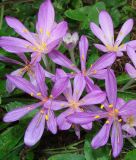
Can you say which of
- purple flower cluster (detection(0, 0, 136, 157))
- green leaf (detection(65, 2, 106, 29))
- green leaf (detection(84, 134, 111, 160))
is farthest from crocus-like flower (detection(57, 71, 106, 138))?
green leaf (detection(65, 2, 106, 29))

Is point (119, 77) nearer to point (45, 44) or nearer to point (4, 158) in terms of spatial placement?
point (45, 44)

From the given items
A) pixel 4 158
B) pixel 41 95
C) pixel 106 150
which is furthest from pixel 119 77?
pixel 4 158

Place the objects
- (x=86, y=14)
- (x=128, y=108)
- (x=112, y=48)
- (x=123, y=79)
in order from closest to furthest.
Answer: (x=128, y=108) → (x=112, y=48) → (x=123, y=79) → (x=86, y=14)

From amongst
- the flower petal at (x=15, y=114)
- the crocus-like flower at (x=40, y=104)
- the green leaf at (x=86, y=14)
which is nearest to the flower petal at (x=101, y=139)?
the crocus-like flower at (x=40, y=104)

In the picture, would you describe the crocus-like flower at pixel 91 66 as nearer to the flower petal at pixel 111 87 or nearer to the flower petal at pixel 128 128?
the flower petal at pixel 111 87

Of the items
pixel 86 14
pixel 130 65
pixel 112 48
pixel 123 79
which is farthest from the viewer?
pixel 86 14

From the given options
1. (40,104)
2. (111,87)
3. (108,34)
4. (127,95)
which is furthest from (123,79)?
(40,104)

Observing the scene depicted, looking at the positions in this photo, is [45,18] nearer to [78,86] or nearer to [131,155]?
[78,86]

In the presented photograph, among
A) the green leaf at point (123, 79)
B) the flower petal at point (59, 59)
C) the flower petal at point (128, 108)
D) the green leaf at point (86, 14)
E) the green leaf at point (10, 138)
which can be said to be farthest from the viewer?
the green leaf at point (86, 14)
